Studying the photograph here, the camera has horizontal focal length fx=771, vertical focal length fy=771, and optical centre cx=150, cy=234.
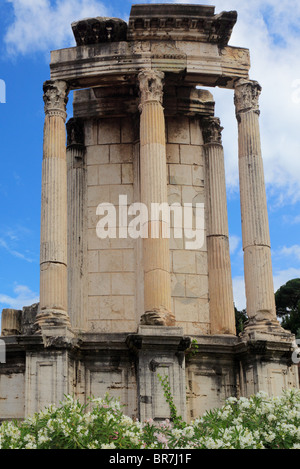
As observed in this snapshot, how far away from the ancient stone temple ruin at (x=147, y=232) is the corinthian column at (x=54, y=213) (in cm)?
4

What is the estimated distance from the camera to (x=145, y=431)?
12516 mm

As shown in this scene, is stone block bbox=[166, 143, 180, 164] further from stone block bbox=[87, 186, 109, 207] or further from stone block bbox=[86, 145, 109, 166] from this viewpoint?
stone block bbox=[87, 186, 109, 207]

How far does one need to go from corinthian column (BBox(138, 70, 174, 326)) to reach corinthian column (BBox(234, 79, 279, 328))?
232 centimetres

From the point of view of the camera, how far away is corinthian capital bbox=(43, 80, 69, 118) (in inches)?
855

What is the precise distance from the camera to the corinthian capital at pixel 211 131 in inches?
944

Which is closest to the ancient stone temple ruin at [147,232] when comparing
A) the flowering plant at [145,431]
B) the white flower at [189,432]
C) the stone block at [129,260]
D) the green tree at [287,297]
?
the stone block at [129,260]

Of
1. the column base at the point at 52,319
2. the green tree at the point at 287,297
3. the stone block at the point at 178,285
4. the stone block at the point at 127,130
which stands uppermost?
the green tree at the point at 287,297

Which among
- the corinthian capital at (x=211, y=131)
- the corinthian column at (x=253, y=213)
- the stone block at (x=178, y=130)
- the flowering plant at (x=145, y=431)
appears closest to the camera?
the flowering plant at (x=145, y=431)

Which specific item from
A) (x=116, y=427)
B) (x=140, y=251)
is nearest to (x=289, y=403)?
(x=116, y=427)

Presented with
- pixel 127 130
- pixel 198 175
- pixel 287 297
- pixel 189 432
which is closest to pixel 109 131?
pixel 127 130

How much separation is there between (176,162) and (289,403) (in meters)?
11.1

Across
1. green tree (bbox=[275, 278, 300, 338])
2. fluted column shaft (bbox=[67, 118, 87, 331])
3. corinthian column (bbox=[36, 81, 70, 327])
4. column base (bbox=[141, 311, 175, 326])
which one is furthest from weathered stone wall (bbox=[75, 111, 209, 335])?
green tree (bbox=[275, 278, 300, 338])

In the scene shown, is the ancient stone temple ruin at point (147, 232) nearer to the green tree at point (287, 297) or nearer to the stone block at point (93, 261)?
the stone block at point (93, 261)

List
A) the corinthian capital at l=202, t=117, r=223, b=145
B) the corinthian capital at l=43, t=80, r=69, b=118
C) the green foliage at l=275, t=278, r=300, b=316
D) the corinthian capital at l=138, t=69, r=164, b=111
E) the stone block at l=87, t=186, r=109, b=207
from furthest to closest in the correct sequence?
the green foliage at l=275, t=278, r=300, b=316 < the corinthian capital at l=202, t=117, r=223, b=145 < the stone block at l=87, t=186, r=109, b=207 < the corinthian capital at l=43, t=80, r=69, b=118 < the corinthian capital at l=138, t=69, r=164, b=111
